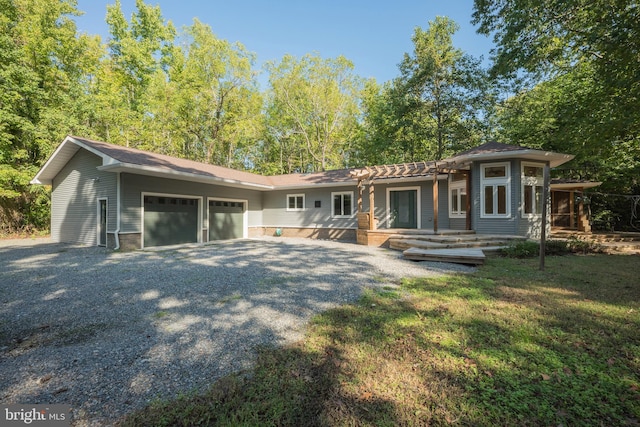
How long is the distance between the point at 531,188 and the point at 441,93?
10452 millimetres

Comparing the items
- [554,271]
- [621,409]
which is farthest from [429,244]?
[621,409]

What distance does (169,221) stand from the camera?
11.2 m

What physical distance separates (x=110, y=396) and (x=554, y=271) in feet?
26.3

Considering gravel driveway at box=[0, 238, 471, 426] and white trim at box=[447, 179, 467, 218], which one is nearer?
gravel driveway at box=[0, 238, 471, 426]

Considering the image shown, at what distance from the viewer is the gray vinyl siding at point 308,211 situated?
1393 cm

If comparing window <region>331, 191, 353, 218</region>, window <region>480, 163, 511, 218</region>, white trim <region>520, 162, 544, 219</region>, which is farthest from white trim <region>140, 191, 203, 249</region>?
white trim <region>520, 162, 544, 219</region>

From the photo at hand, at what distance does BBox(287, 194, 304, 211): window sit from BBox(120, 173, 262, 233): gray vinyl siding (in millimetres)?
2620

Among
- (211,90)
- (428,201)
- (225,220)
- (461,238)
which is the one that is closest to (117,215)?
(225,220)

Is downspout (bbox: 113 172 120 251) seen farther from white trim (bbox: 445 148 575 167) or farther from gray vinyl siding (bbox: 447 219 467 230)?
gray vinyl siding (bbox: 447 219 467 230)

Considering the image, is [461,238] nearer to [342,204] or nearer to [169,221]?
[342,204]

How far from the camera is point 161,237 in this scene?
10.9 metres

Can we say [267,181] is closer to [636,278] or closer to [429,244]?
[429,244]

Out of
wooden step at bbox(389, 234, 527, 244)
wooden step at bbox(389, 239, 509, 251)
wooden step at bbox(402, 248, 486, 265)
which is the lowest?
wooden step at bbox(402, 248, 486, 265)

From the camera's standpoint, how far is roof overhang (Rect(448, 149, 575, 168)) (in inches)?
370
